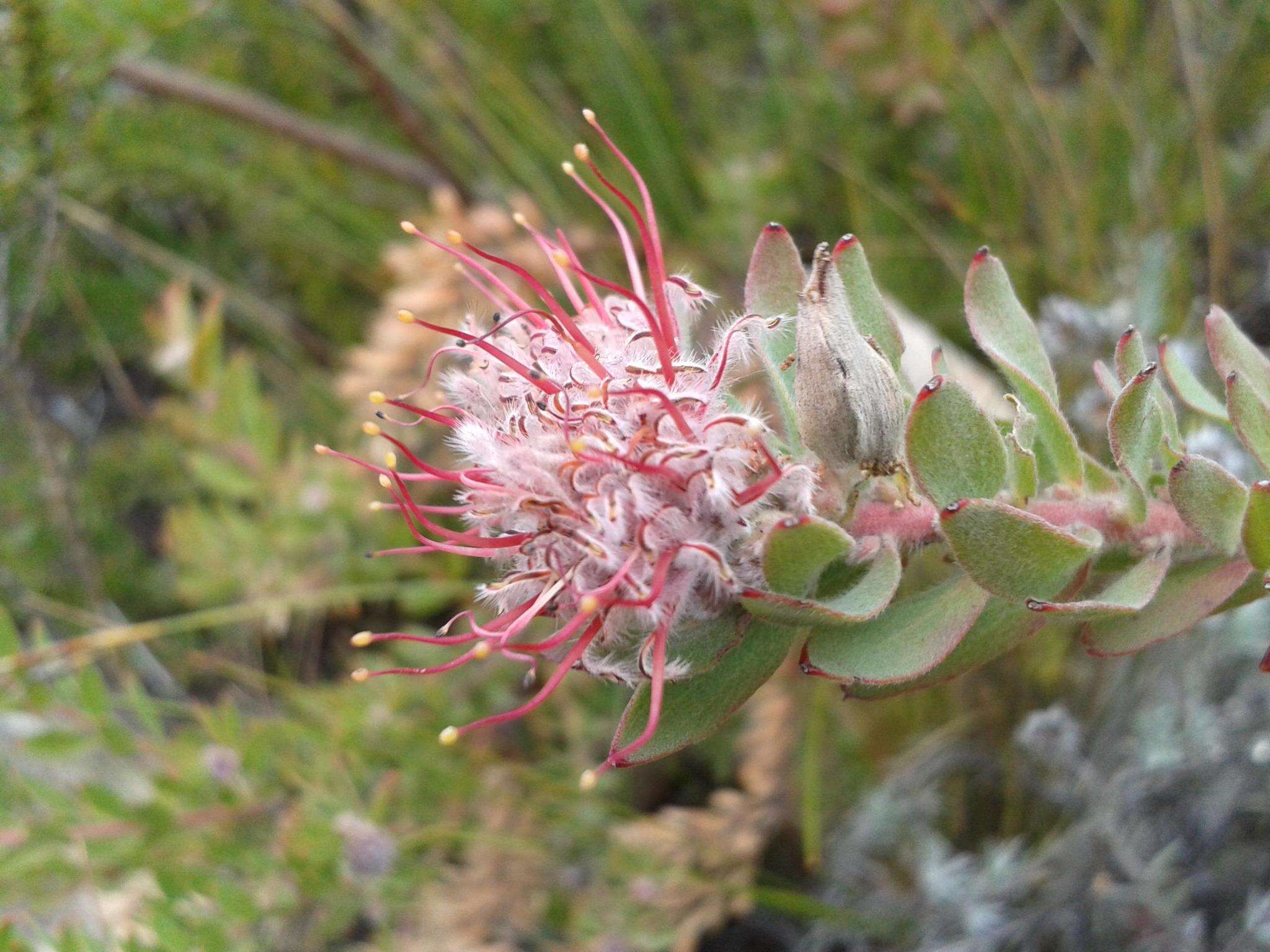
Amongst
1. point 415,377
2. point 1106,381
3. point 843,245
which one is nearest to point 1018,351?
point 1106,381

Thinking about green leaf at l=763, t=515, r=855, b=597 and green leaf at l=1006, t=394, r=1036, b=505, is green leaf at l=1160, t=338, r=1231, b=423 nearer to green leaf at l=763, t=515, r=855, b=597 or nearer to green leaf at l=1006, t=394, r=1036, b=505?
green leaf at l=1006, t=394, r=1036, b=505

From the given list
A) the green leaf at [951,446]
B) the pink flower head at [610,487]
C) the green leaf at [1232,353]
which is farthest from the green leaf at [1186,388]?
the pink flower head at [610,487]

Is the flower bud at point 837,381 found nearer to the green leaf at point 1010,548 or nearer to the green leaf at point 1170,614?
the green leaf at point 1010,548

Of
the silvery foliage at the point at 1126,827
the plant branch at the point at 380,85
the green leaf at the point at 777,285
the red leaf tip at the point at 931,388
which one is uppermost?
the plant branch at the point at 380,85

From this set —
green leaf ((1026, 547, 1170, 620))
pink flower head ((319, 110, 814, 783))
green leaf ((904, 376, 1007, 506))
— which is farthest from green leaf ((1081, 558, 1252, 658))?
pink flower head ((319, 110, 814, 783))

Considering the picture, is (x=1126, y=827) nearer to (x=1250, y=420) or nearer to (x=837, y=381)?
(x=1250, y=420)

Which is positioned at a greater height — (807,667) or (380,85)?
(380,85)

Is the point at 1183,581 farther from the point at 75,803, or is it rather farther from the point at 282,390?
the point at 282,390
